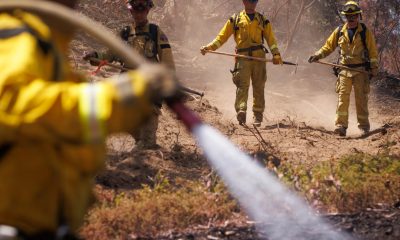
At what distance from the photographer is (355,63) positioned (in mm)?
9867

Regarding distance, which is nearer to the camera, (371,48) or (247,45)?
(371,48)

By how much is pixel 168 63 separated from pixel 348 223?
10.5ft

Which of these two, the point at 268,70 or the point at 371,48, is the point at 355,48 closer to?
the point at 371,48

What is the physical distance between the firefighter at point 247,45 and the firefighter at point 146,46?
7.61 ft

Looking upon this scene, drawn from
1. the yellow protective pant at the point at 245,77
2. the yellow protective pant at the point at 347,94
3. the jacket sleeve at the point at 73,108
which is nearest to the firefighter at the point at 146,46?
the yellow protective pant at the point at 245,77

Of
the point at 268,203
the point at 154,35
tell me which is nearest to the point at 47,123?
the point at 268,203

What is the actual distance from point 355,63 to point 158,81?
846 centimetres

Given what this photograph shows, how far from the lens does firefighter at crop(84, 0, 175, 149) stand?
7.54 m

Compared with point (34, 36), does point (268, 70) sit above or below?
above

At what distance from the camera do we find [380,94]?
14.1 m

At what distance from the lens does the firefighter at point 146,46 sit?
297 inches

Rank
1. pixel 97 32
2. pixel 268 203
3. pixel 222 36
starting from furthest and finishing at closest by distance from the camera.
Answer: pixel 222 36 < pixel 268 203 < pixel 97 32

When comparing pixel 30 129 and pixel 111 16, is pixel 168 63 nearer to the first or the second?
pixel 30 129

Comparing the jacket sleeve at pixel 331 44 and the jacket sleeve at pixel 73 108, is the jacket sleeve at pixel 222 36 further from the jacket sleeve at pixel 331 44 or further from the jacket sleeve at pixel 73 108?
the jacket sleeve at pixel 73 108
